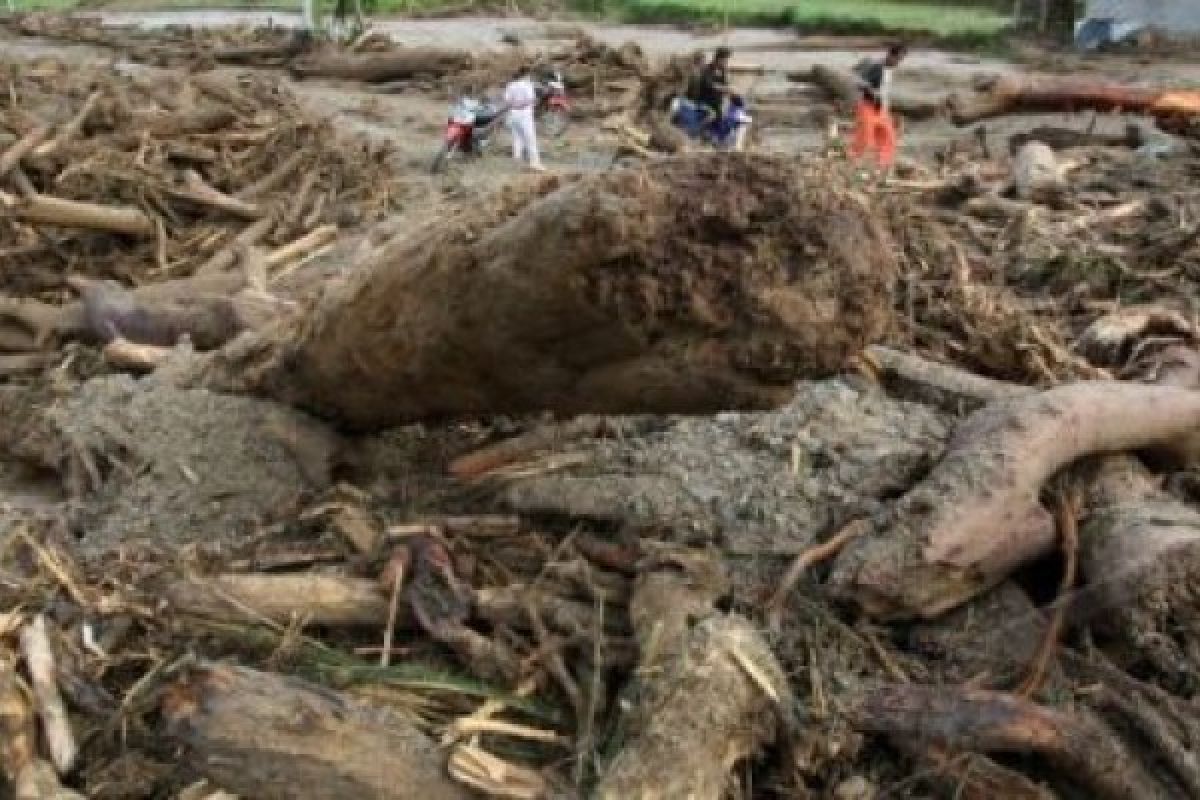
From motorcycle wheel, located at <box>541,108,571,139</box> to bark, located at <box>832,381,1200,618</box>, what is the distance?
12.7 m

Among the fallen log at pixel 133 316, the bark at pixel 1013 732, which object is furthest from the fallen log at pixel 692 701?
the fallen log at pixel 133 316

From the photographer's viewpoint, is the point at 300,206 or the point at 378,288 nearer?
the point at 378,288

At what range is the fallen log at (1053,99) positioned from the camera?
1750 cm

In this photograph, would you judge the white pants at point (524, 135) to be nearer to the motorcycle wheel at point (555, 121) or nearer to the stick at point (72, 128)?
the motorcycle wheel at point (555, 121)

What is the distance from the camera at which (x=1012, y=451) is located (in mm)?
4629

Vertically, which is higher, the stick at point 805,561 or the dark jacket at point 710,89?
the stick at point 805,561

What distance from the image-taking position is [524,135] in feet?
49.5

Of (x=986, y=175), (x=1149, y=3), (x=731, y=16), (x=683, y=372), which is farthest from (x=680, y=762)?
(x=731, y=16)

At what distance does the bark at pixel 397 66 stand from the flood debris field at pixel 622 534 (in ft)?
48.2

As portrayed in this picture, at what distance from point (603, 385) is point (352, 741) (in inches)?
47.8

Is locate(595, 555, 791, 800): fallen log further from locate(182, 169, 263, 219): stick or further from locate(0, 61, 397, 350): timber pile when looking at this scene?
locate(182, 169, 263, 219): stick

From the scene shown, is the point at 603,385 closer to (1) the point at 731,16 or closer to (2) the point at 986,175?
(2) the point at 986,175

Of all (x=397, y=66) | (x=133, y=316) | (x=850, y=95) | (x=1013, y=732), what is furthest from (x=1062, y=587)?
(x=397, y=66)

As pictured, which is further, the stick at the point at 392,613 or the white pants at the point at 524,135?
the white pants at the point at 524,135
